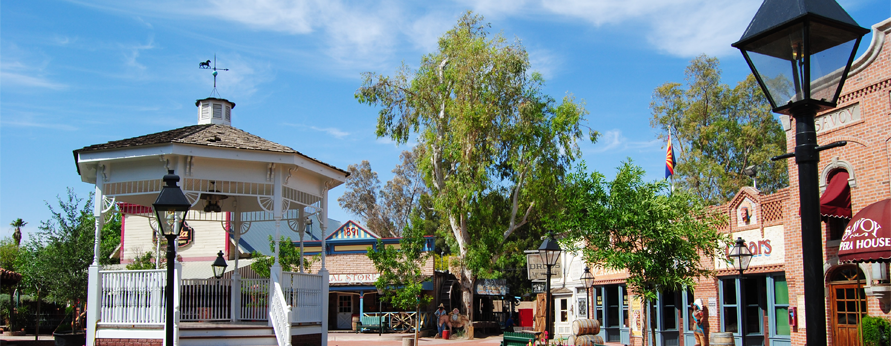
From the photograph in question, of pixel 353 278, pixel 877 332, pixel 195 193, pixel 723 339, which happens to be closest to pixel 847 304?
pixel 877 332

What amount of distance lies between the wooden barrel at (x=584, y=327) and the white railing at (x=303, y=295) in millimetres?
7328

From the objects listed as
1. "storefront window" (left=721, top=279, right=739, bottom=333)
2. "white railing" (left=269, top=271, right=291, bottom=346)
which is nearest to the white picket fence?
"white railing" (left=269, top=271, right=291, bottom=346)

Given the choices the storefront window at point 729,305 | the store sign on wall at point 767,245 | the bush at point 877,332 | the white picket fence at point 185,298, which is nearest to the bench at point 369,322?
the storefront window at point 729,305

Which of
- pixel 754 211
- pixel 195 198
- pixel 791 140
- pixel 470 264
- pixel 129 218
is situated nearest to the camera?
pixel 195 198

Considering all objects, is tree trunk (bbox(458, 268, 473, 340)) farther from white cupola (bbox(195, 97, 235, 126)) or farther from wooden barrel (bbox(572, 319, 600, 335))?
white cupola (bbox(195, 97, 235, 126))

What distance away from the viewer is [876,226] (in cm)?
1547

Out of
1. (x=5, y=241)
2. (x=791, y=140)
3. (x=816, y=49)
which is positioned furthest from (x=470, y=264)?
(x=5, y=241)

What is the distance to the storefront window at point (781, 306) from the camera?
2069 cm

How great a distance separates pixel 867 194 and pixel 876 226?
2198mm

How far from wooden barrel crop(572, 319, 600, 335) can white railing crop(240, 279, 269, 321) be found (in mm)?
8323

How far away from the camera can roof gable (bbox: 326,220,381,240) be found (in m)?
40.2

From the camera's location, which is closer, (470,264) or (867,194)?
(867,194)

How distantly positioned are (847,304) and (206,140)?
16409mm

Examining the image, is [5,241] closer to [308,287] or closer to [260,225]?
[260,225]
